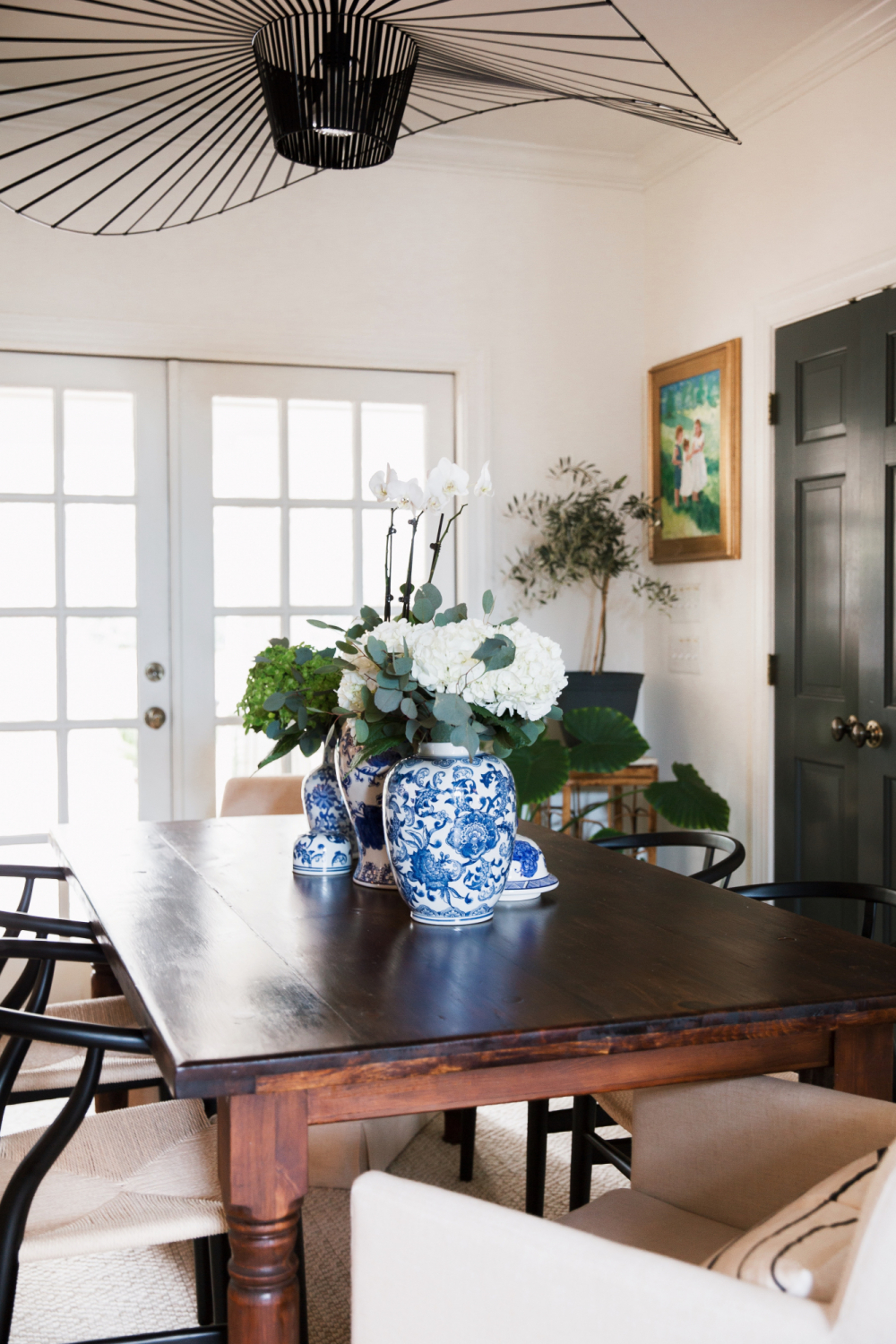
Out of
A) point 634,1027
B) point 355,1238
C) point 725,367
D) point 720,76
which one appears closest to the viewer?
point 355,1238

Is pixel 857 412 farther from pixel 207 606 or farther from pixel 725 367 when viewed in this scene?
Result: pixel 207 606

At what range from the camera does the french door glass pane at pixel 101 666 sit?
4.13 m

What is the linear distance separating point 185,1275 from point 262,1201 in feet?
4.08

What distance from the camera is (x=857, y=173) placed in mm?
3422

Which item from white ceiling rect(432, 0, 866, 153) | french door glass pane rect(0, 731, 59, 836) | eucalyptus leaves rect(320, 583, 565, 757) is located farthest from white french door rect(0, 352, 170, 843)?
eucalyptus leaves rect(320, 583, 565, 757)

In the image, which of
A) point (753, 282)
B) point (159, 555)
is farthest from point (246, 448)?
point (753, 282)

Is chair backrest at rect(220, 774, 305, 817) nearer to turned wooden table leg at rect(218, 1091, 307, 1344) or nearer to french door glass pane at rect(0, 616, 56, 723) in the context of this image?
french door glass pane at rect(0, 616, 56, 723)

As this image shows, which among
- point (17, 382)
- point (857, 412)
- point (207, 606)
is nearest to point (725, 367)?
point (857, 412)

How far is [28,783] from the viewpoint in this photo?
4.08m

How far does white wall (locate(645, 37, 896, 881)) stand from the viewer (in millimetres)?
3418

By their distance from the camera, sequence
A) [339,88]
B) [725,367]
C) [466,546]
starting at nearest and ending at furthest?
[339,88]
[725,367]
[466,546]

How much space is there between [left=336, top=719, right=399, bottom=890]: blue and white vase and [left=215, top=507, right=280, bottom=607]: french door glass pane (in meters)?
2.30

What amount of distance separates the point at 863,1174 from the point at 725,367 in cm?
347

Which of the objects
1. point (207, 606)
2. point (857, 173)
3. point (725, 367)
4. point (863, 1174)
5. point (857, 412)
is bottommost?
point (863, 1174)
